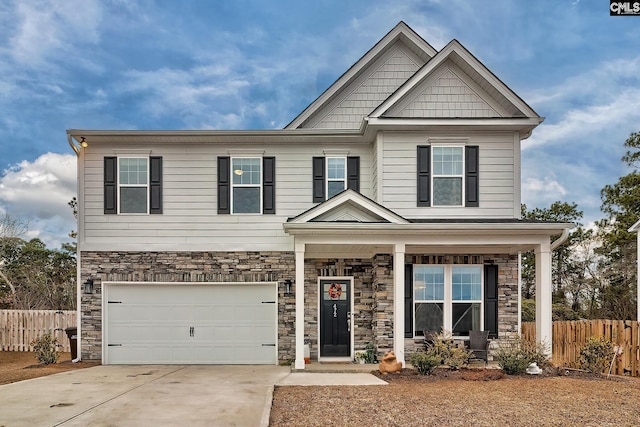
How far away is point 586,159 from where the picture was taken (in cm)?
2347

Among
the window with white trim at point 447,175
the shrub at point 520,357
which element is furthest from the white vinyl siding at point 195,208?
the shrub at point 520,357

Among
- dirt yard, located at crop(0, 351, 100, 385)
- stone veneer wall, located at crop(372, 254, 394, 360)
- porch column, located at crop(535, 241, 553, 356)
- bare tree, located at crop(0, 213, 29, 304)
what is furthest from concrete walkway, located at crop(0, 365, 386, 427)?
bare tree, located at crop(0, 213, 29, 304)

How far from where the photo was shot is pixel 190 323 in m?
14.1

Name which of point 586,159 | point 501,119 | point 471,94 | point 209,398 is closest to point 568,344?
point 501,119

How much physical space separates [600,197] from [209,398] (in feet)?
68.5

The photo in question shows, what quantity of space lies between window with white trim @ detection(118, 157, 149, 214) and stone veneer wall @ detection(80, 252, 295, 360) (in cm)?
122

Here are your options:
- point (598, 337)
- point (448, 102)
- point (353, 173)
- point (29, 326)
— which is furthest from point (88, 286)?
point (598, 337)

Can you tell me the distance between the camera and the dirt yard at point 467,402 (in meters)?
7.55

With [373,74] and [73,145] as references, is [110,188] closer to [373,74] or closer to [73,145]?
[73,145]

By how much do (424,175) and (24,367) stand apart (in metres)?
11.5

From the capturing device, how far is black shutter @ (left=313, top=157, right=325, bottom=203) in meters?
14.2

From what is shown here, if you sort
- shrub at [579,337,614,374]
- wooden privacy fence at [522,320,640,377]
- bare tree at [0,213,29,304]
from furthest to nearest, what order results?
bare tree at [0,213,29,304], wooden privacy fence at [522,320,640,377], shrub at [579,337,614,374]

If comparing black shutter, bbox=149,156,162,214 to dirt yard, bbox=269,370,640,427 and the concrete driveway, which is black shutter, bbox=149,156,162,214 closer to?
the concrete driveway

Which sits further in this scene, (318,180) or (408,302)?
(318,180)
